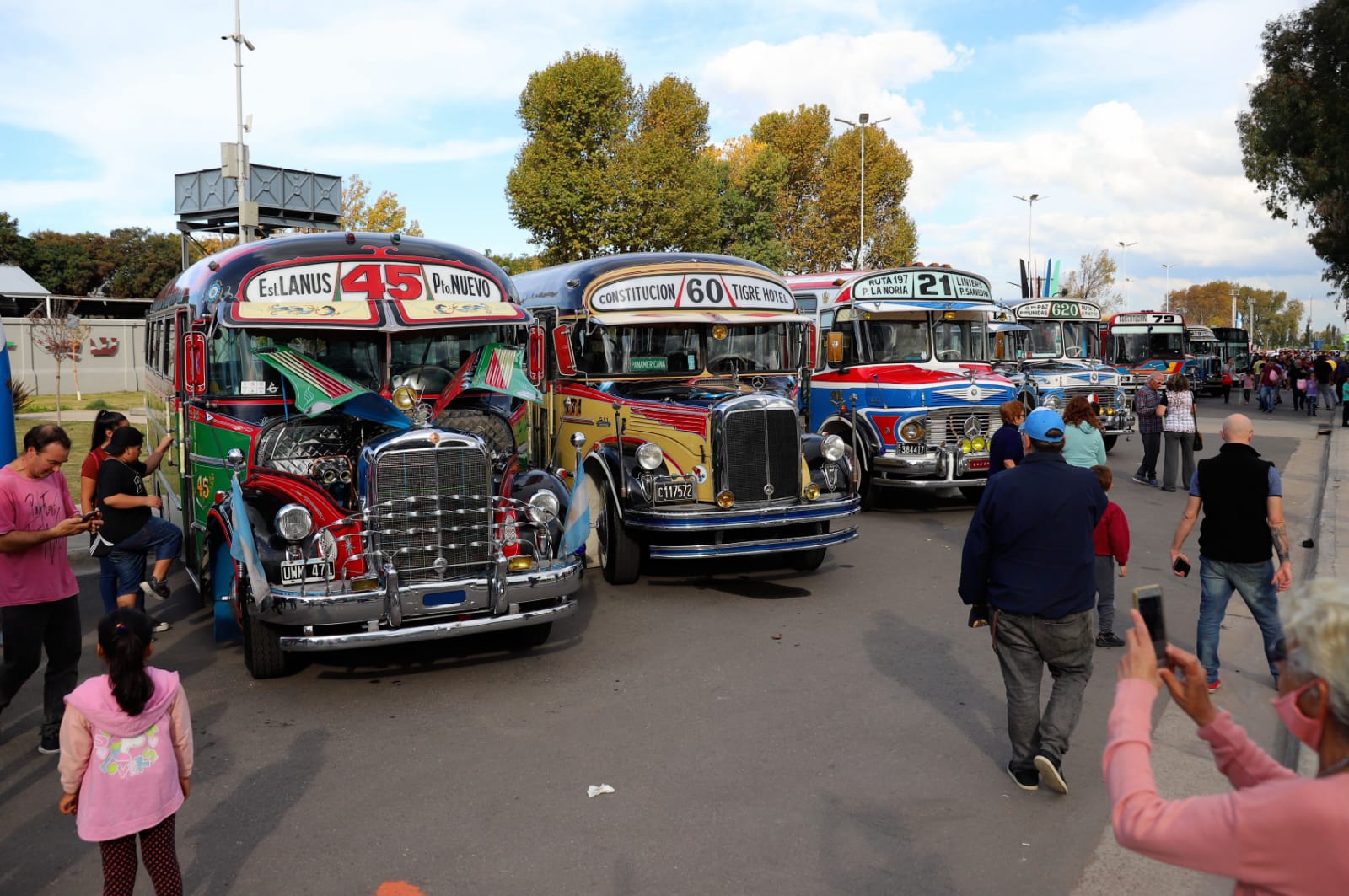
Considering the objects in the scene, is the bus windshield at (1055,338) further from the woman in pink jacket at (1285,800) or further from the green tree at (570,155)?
the woman in pink jacket at (1285,800)

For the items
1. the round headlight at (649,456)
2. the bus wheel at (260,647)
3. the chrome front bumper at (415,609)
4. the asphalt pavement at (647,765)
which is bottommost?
the asphalt pavement at (647,765)

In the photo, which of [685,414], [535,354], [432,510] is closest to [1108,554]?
[685,414]

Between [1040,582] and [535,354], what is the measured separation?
198 inches

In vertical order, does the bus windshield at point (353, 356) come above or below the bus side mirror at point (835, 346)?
below

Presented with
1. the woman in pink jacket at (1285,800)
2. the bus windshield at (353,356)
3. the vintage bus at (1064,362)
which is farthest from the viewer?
the vintage bus at (1064,362)

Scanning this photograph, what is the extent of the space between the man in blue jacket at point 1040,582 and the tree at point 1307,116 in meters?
30.6

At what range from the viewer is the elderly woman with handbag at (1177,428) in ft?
48.9

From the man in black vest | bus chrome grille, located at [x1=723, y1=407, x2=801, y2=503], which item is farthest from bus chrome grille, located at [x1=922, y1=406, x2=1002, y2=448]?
the man in black vest

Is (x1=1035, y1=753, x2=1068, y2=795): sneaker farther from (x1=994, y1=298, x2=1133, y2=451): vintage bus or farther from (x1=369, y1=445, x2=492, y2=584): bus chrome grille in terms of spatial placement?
(x1=994, y1=298, x2=1133, y2=451): vintage bus

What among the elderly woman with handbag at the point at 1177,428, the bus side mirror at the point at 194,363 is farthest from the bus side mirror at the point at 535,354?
the elderly woman with handbag at the point at 1177,428

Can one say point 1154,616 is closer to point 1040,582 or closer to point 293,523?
point 1040,582

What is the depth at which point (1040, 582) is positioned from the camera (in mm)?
4965

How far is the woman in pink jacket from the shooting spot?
1869mm

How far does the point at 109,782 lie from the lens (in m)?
3.66
